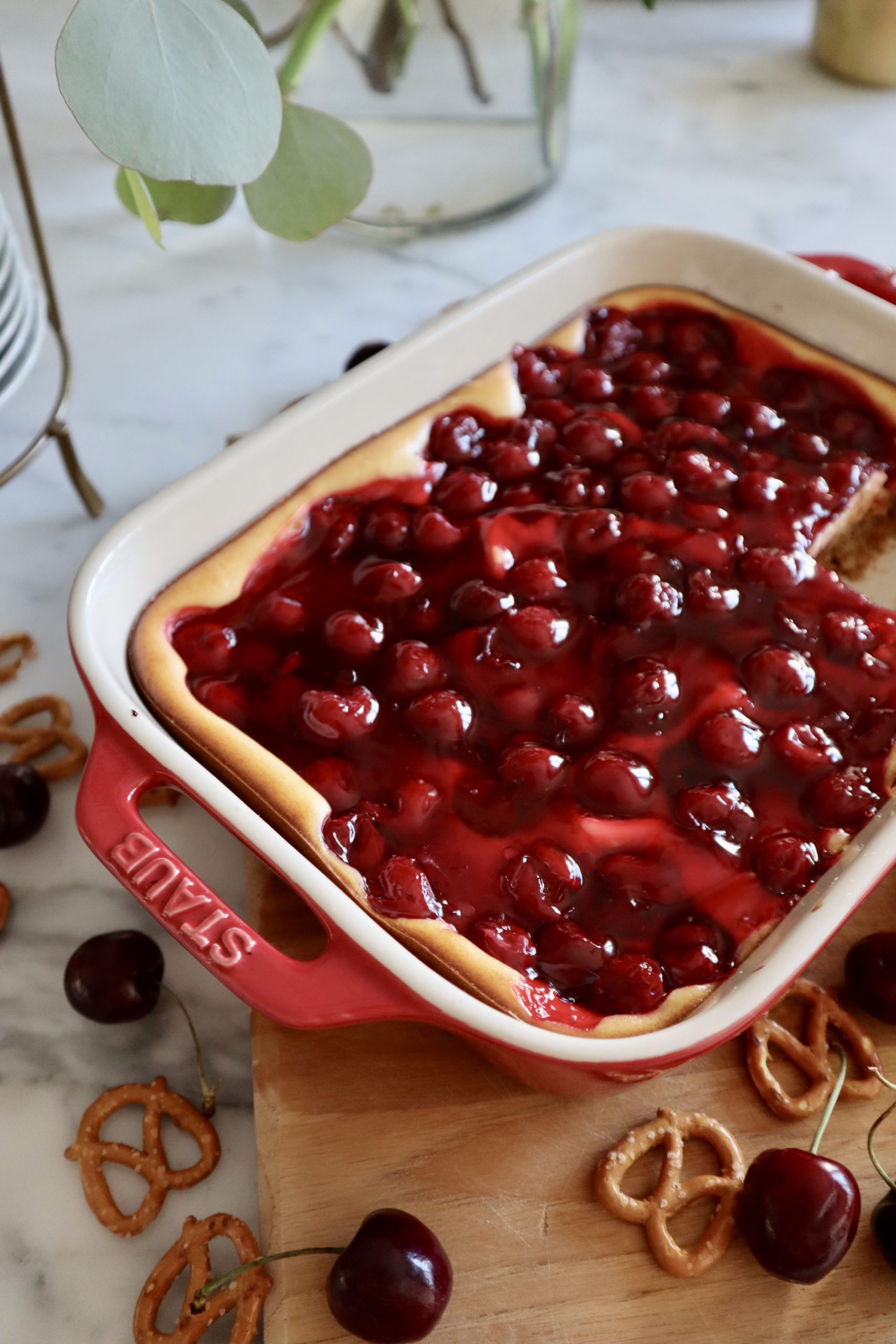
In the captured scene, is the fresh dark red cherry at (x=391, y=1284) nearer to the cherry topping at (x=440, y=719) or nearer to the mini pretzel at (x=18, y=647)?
the cherry topping at (x=440, y=719)

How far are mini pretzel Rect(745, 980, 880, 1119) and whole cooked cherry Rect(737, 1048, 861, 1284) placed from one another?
0.06m

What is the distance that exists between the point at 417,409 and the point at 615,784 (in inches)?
18.1

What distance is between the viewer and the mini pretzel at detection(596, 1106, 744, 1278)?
2.60 feet

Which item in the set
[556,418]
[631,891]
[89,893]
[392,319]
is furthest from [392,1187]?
[392,319]

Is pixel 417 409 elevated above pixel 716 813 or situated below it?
above

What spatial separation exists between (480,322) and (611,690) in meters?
0.42

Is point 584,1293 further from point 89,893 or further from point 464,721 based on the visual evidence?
point 89,893

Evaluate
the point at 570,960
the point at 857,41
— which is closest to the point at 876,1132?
the point at 570,960

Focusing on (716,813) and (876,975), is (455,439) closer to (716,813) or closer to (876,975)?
(716,813)

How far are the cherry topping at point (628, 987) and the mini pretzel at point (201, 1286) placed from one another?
29cm

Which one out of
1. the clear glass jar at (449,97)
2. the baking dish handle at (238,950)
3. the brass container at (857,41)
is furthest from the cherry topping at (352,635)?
the brass container at (857,41)

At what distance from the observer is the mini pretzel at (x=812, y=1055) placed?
33.8 inches

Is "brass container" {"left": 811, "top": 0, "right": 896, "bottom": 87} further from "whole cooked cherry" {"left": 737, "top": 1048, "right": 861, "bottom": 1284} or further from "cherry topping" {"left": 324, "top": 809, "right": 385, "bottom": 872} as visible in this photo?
"whole cooked cherry" {"left": 737, "top": 1048, "right": 861, "bottom": 1284}

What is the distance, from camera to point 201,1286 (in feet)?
2.60
